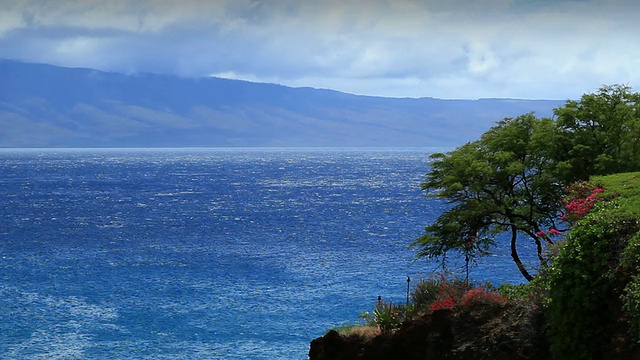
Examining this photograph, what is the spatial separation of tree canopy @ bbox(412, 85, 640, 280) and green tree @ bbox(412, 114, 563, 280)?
0.05 meters

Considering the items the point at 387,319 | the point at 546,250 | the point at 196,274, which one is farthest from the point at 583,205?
the point at 196,274

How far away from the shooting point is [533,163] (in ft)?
136

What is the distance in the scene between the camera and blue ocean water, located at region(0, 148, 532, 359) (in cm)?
4584

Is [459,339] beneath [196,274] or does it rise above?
above

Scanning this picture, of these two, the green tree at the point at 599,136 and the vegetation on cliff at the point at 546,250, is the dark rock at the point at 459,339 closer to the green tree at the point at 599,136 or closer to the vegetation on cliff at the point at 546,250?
the vegetation on cliff at the point at 546,250

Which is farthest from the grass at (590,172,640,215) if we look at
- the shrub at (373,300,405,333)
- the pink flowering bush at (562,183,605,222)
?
the shrub at (373,300,405,333)

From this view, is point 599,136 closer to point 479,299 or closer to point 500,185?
point 500,185

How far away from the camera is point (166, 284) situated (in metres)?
61.2

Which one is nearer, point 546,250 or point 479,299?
Answer: point 479,299

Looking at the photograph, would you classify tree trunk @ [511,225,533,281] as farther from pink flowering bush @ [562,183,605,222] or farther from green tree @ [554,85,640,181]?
pink flowering bush @ [562,183,605,222]

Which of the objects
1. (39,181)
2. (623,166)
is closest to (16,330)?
(623,166)

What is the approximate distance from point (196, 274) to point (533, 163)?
34506 millimetres

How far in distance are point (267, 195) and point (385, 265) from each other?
8403cm

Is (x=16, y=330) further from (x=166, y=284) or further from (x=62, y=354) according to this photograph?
(x=166, y=284)
